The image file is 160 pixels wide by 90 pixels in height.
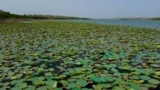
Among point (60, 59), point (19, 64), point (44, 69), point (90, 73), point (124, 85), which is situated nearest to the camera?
point (124, 85)

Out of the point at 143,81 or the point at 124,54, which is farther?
the point at 124,54

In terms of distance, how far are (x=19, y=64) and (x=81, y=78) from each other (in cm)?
215

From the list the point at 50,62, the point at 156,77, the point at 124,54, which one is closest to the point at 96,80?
the point at 156,77

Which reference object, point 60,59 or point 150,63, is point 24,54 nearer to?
point 60,59

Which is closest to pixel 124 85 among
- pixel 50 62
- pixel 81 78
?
pixel 81 78

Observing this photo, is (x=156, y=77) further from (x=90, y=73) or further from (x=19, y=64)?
(x=19, y=64)

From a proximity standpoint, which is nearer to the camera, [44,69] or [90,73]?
[90,73]

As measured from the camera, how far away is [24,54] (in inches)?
299

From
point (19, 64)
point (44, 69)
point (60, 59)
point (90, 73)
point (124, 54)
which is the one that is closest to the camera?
point (90, 73)

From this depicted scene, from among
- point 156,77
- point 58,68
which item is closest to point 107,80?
point 156,77

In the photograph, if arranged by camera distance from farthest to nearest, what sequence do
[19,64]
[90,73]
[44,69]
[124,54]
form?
1. [124,54]
2. [19,64]
3. [44,69]
4. [90,73]

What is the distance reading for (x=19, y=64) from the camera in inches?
240

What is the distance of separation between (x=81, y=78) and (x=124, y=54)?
2.93 metres

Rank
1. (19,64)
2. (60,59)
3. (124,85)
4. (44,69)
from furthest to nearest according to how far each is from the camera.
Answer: (60,59), (19,64), (44,69), (124,85)
